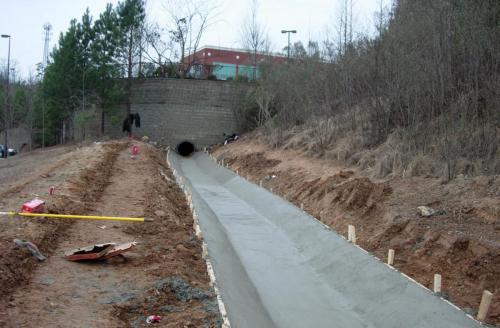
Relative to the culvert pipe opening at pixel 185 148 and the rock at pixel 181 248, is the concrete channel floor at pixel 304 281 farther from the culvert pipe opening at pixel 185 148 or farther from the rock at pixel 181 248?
the culvert pipe opening at pixel 185 148

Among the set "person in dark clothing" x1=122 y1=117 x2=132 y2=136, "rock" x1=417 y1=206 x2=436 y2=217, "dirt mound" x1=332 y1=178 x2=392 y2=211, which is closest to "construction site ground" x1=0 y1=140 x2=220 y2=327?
"dirt mound" x1=332 y1=178 x2=392 y2=211

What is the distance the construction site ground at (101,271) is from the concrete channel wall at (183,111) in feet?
76.5

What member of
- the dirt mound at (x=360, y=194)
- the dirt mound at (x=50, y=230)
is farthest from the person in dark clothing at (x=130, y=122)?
the dirt mound at (x=360, y=194)

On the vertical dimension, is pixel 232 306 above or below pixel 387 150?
below

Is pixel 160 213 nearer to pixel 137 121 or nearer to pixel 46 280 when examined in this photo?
pixel 46 280

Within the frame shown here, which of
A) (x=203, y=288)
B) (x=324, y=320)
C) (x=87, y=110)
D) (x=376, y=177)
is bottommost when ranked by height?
(x=324, y=320)

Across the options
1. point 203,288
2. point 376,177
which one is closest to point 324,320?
point 203,288

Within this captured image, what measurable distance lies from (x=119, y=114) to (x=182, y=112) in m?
5.09

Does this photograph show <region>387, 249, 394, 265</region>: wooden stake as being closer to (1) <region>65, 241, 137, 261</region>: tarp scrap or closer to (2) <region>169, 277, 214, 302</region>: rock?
(2) <region>169, 277, 214, 302</region>: rock

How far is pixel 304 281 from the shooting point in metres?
10.5

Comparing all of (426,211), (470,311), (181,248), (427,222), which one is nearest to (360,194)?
(426,211)

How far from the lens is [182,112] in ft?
124

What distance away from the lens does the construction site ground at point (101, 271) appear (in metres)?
6.56

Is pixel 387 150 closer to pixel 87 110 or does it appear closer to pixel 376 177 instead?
pixel 376 177
